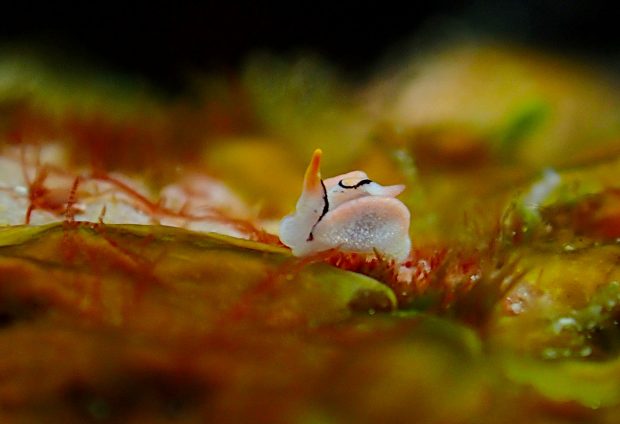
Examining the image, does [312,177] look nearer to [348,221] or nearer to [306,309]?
[348,221]

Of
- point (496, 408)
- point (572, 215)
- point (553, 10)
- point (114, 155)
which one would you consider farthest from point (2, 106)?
point (553, 10)

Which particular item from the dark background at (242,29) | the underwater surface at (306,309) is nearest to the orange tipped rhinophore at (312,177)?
the underwater surface at (306,309)

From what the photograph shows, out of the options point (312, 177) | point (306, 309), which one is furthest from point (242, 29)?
point (306, 309)

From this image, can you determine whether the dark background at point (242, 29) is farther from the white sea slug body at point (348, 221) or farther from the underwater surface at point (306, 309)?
the white sea slug body at point (348, 221)

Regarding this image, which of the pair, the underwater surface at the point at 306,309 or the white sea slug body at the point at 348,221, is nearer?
the underwater surface at the point at 306,309

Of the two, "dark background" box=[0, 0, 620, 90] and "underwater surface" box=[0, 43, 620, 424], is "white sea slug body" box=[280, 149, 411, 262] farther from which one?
"dark background" box=[0, 0, 620, 90]

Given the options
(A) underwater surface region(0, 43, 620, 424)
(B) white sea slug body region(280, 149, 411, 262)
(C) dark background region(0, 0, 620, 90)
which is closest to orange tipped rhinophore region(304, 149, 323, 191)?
(B) white sea slug body region(280, 149, 411, 262)
